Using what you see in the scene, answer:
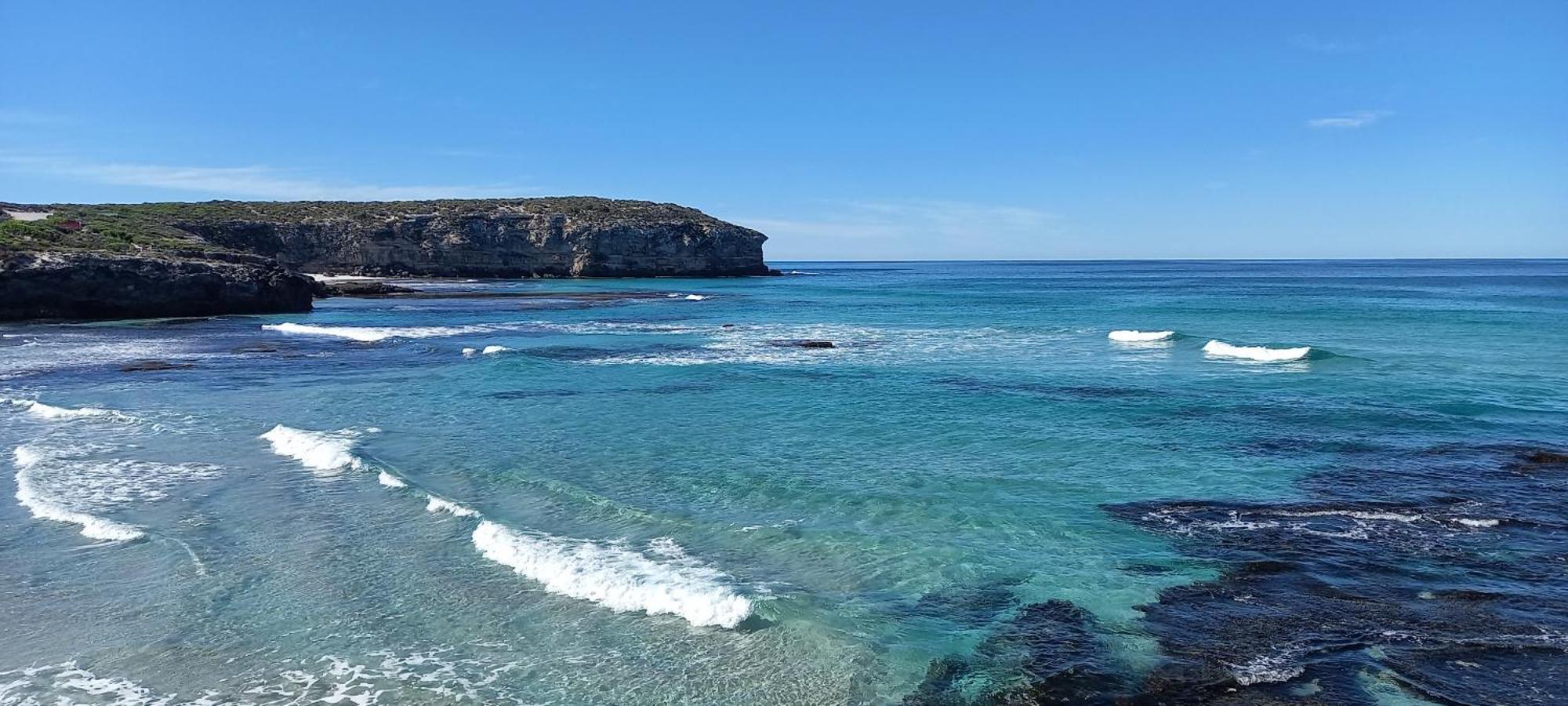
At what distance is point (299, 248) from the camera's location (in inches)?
3578

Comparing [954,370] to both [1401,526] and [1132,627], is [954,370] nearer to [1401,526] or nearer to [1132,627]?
[1401,526]

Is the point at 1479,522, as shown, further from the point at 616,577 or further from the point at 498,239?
the point at 498,239

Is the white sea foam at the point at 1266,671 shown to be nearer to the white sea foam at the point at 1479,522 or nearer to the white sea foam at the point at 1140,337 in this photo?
the white sea foam at the point at 1479,522

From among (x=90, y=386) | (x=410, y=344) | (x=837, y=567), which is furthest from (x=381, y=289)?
(x=837, y=567)

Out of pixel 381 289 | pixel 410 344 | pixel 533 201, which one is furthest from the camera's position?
pixel 533 201

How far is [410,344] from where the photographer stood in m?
36.1

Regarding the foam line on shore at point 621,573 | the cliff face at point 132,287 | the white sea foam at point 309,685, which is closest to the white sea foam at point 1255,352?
the foam line on shore at point 621,573

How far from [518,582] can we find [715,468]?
5680 millimetres

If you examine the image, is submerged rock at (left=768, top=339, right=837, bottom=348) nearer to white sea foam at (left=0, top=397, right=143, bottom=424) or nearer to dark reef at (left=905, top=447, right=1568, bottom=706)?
white sea foam at (left=0, top=397, right=143, bottom=424)

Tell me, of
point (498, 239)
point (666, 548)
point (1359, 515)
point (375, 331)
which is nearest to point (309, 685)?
point (666, 548)

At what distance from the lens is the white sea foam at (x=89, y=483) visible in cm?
1216

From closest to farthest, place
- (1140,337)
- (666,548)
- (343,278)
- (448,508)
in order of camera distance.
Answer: (666,548) → (448,508) → (1140,337) → (343,278)

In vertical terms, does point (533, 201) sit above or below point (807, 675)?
above

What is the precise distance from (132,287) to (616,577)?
4799 centimetres
